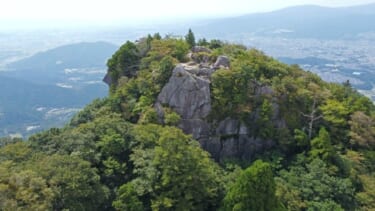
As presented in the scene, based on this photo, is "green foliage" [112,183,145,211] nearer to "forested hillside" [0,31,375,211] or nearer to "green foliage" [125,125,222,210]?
"forested hillside" [0,31,375,211]

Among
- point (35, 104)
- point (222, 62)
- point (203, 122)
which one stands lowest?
point (35, 104)

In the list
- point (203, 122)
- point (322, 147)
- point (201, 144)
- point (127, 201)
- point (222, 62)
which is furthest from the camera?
point (222, 62)

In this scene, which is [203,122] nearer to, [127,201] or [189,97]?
[189,97]

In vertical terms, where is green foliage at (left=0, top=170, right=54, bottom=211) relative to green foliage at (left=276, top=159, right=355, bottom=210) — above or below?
above

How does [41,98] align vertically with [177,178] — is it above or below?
below

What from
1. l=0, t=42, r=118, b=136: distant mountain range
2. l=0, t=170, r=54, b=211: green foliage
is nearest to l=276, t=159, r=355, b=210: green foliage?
l=0, t=170, r=54, b=211: green foliage

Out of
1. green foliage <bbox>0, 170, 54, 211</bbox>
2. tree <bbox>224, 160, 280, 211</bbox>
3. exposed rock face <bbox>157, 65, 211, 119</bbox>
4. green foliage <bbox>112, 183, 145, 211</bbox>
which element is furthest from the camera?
exposed rock face <bbox>157, 65, 211, 119</bbox>

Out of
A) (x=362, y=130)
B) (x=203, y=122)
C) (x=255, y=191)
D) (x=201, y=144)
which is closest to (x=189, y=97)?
(x=203, y=122)

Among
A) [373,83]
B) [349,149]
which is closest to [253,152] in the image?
[349,149]
